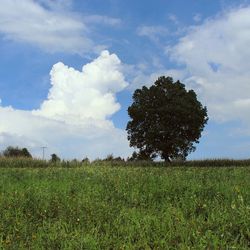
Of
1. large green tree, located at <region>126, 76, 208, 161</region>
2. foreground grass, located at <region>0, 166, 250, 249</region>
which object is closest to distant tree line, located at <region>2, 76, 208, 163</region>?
large green tree, located at <region>126, 76, 208, 161</region>

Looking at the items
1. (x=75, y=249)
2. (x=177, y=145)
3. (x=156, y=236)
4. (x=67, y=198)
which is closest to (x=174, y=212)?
(x=156, y=236)

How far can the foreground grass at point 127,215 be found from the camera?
9.74 metres

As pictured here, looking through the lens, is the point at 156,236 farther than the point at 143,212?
No

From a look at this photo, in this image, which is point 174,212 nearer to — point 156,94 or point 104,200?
point 104,200

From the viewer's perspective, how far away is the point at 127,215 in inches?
463

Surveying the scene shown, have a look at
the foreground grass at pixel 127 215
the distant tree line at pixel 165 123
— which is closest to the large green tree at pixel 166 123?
the distant tree line at pixel 165 123

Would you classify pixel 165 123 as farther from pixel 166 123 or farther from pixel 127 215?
pixel 127 215

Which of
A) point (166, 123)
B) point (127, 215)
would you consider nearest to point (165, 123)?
point (166, 123)

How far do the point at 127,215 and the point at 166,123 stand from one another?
6376 centimetres

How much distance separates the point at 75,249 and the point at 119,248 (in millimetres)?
838

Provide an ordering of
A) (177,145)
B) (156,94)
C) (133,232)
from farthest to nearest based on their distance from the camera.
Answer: (156,94) → (177,145) → (133,232)

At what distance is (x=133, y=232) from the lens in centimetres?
1032

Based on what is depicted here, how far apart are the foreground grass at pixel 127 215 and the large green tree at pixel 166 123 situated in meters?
57.1

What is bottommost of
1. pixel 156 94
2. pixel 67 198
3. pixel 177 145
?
pixel 67 198
